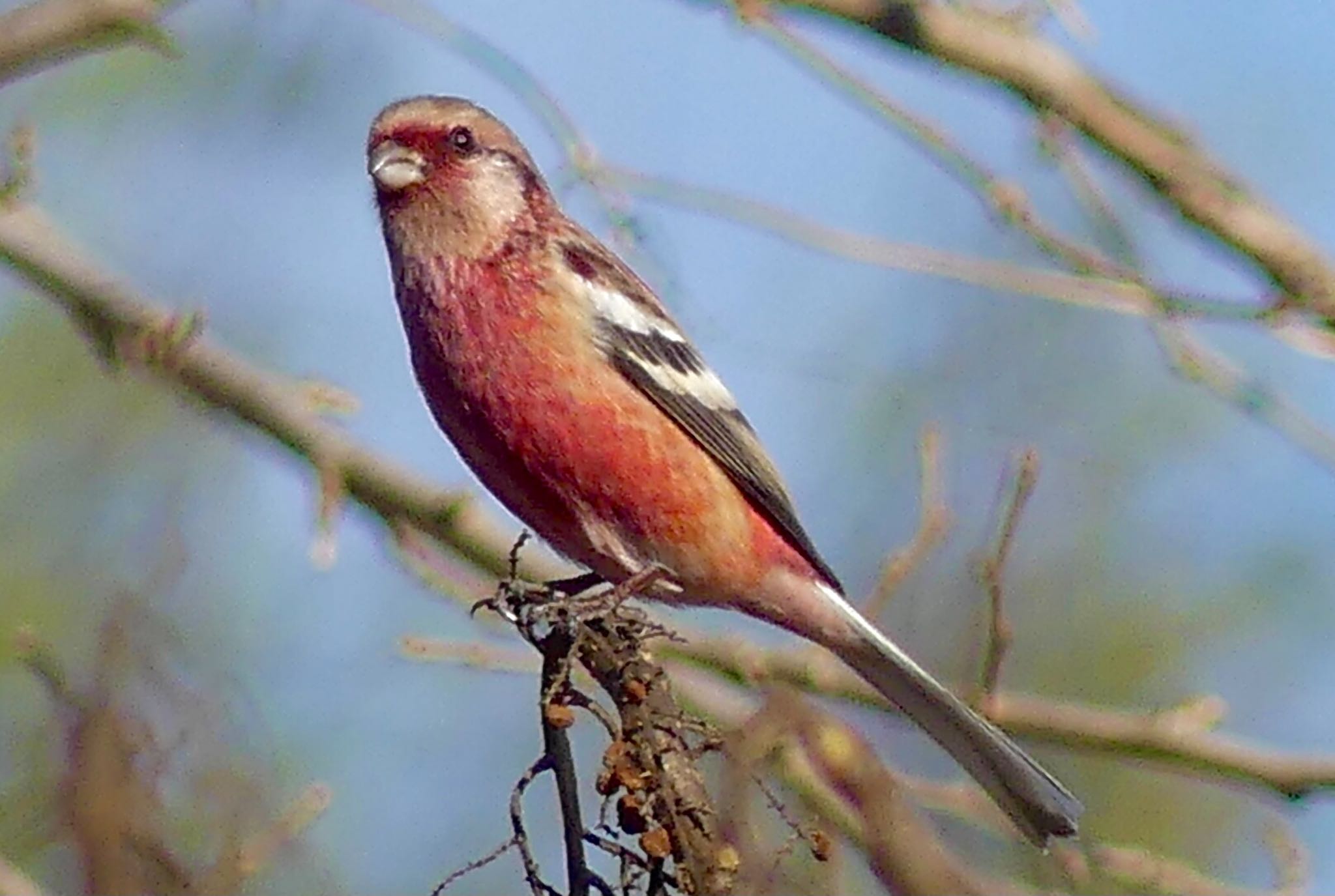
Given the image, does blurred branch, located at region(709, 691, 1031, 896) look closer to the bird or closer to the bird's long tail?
the bird's long tail

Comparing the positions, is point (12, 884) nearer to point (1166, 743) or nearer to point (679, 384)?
point (679, 384)

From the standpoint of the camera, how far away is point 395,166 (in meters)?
5.72

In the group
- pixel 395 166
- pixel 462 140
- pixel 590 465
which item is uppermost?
pixel 462 140

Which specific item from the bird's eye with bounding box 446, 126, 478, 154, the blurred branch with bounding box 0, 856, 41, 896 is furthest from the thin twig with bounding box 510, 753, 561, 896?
the bird's eye with bounding box 446, 126, 478, 154

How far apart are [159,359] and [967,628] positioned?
11.2 feet

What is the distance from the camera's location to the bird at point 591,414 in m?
5.36

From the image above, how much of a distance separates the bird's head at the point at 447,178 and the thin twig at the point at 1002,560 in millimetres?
1610

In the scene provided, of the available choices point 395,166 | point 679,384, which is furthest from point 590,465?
point 395,166

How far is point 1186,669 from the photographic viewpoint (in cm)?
891

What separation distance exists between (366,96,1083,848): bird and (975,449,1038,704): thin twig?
0.27 meters

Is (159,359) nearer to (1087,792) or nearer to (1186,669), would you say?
(1087,792)

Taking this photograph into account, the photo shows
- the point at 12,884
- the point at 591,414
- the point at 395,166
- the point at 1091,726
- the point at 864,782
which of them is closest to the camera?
the point at 864,782

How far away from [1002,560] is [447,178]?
6.35ft

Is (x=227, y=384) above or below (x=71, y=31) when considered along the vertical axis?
below
